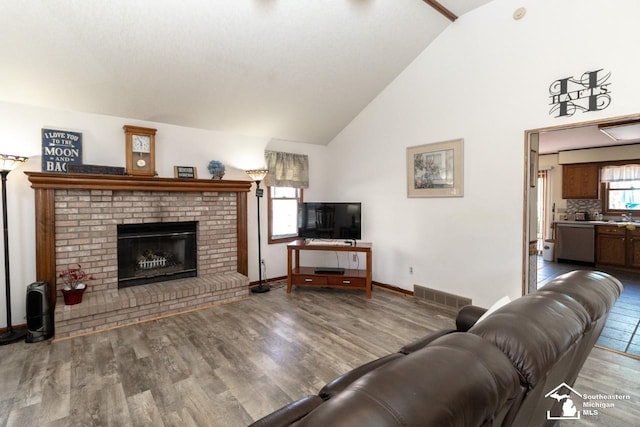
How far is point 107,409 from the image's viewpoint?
6.61 ft

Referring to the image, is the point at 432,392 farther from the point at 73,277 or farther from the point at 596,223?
the point at 596,223

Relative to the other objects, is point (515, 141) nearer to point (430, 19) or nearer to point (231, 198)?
Answer: point (430, 19)

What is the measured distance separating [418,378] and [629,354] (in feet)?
11.1

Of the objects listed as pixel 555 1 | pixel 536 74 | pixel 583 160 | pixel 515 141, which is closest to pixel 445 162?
pixel 515 141

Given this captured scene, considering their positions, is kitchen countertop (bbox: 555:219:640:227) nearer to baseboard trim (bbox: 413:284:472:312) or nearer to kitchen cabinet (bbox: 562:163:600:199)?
kitchen cabinet (bbox: 562:163:600:199)

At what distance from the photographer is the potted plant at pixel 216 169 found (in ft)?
14.0

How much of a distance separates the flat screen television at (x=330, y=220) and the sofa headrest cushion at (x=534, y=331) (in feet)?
11.5

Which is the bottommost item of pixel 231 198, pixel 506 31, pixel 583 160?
pixel 231 198

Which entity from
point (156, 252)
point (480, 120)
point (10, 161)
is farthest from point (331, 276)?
point (10, 161)

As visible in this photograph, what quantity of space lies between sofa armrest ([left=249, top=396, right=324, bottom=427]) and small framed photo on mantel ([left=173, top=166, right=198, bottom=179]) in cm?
353

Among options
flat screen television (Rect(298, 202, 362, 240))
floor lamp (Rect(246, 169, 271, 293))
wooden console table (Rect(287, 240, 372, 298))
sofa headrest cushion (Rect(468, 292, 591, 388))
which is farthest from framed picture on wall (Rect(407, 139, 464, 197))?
sofa headrest cushion (Rect(468, 292, 591, 388))

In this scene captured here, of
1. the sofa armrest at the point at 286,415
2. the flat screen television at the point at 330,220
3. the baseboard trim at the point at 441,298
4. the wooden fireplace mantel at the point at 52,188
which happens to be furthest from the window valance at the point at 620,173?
the wooden fireplace mantel at the point at 52,188

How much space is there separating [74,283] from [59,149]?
1475mm

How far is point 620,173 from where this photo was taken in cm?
597
